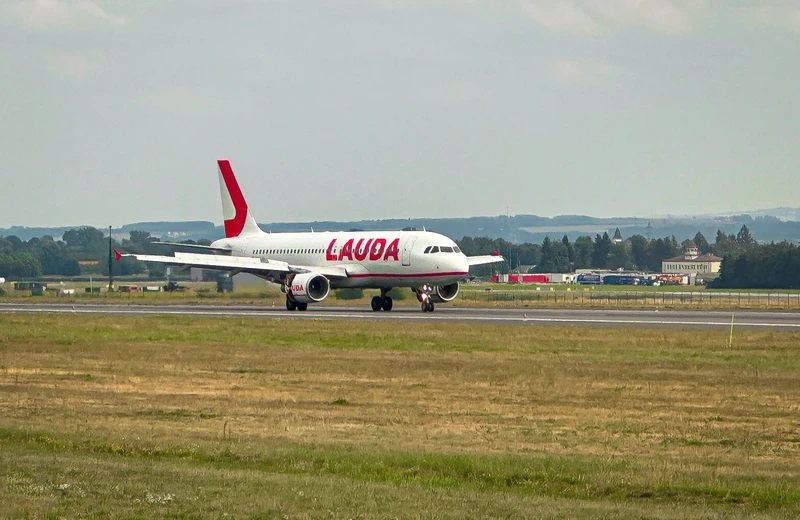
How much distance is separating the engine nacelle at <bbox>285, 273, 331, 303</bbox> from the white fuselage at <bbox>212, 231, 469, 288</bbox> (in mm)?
1544

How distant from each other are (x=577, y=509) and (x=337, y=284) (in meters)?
50.6

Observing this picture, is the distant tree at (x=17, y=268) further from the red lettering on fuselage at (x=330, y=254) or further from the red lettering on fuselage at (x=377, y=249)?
the red lettering on fuselage at (x=377, y=249)

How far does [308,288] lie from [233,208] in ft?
52.3

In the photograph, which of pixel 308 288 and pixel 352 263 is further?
pixel 352 263

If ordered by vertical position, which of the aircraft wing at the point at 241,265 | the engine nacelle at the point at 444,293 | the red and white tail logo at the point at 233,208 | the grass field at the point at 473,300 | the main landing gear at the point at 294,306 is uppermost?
the red and white tail logo at the point at 233,208

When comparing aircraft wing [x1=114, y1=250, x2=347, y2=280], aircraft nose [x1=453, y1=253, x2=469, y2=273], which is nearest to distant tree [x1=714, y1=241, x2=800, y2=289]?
aircraft nose [x1=453, y1=253, x2=469, y2=273]

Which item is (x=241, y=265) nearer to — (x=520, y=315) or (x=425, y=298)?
(x=425, y=298)

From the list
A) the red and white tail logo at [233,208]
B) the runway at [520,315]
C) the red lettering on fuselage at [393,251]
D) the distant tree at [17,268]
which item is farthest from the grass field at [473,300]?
→ the distant tree at [17,268]

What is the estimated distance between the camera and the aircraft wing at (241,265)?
63.8 m

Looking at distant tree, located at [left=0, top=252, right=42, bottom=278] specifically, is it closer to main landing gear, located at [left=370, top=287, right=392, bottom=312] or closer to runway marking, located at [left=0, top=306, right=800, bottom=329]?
runway marking, located at [left=0, top=306, right=800, bottom=329]

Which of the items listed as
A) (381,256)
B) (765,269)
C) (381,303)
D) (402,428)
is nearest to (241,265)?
(381,303)

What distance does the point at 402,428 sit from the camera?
2180 centimetres

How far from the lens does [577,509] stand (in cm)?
1413

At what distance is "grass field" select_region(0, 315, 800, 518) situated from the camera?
1470cm
